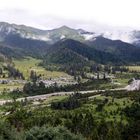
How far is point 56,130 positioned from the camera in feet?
395

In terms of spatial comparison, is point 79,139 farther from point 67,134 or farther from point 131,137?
point 131,137

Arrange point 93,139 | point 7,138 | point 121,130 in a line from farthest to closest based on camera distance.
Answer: point 121,130
point 93,139
point 7,138

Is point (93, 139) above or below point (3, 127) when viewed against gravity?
below

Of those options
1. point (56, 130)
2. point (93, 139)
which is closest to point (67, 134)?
point (56, 130)

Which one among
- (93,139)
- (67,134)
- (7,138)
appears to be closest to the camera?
(7,138)

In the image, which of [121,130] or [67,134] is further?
[121,130]

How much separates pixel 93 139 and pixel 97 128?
20324 millimetres

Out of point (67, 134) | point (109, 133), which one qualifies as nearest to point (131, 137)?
point (109, 133)

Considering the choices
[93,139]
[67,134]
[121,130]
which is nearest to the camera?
[67,134]

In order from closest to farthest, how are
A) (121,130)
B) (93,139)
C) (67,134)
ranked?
(67,134) < (93,139) < (121,130)

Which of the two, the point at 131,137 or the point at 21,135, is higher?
the point at 21,135

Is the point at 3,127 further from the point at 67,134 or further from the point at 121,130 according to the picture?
the point at 121,130

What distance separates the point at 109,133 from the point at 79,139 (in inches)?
2613

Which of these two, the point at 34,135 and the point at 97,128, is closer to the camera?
the point at 34,135
